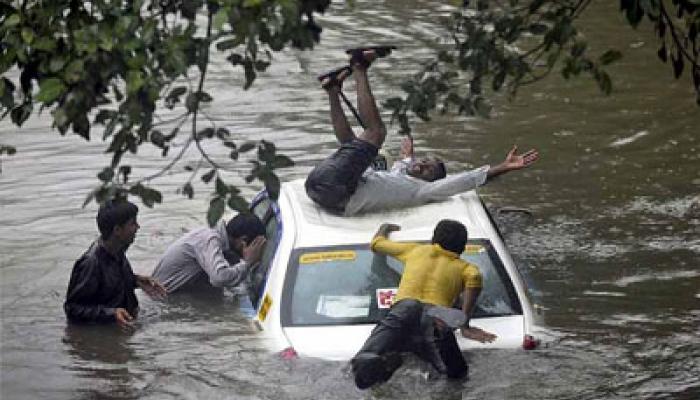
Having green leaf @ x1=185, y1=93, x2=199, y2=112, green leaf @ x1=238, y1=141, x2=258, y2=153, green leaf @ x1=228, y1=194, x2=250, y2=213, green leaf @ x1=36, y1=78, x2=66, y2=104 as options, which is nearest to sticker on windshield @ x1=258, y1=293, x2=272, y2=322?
green leaf @ x1=238, y1=141, x2=258, y2=153

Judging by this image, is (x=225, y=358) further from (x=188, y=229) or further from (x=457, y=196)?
(x=188, y=229)

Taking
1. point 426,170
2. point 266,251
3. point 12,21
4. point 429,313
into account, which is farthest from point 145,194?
point 426,170

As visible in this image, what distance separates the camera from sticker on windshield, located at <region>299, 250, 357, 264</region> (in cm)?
950

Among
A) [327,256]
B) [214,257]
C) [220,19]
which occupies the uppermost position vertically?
[220,19]

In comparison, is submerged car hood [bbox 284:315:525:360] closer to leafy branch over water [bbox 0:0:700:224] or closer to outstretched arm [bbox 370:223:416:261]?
outstretched arm [bbox 370:223:416:261]

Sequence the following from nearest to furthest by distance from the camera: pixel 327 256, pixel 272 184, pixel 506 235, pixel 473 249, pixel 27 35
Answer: pixel 272 184, pixel 27 35, pixel 327 256, pixel 473 249, pixel 506 235

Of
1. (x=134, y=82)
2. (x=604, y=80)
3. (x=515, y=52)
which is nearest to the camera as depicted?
(x=134, y=82)

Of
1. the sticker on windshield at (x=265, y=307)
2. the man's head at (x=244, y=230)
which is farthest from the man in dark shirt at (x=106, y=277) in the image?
the sticker on windshield at (x=265, y=307)

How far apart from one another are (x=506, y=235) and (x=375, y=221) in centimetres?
396

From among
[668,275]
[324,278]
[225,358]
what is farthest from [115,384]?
[668,275]

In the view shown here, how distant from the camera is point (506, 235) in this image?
45.4 ft

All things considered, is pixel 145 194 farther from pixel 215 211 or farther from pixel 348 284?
pixel 348 284

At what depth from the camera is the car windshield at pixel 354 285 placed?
919 centimetres

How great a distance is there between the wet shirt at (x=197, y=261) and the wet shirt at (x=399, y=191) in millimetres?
1026
